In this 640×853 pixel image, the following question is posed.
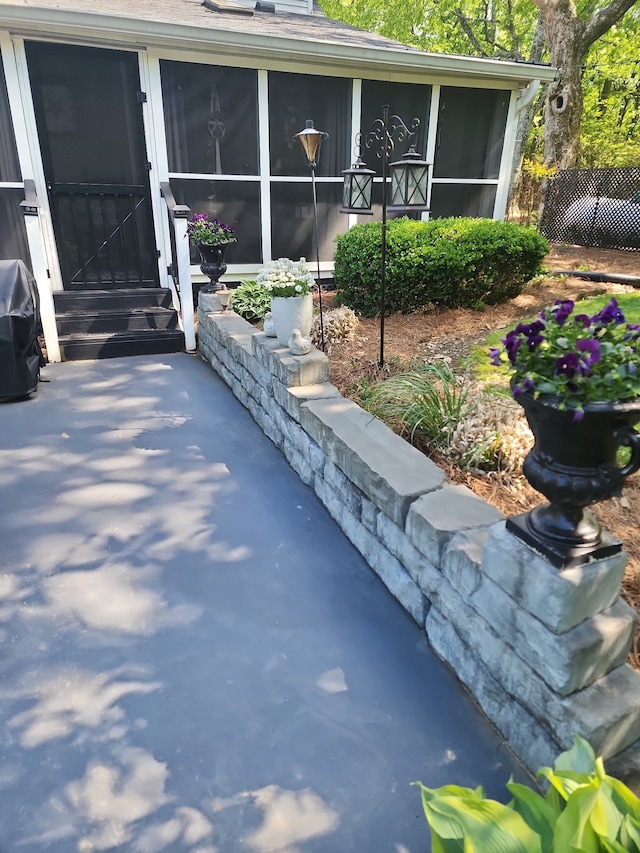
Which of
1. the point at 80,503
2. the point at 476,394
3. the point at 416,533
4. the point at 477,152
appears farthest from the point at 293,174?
the point at 416,533

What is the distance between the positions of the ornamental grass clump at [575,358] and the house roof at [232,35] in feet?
16.4

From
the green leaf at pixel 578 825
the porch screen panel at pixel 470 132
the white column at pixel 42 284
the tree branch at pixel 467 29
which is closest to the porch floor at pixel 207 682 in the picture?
the green leaf at pixel 578 825

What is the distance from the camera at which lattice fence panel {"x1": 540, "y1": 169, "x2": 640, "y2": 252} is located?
8.16 m

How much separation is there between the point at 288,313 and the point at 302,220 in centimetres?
316

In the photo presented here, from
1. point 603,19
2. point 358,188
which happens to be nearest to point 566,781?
point 358,188

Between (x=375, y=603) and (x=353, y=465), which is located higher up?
(x=353, y=465)

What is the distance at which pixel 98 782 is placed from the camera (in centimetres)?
146

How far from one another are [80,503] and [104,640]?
102cm

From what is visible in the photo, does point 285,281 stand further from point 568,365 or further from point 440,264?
point 568,365

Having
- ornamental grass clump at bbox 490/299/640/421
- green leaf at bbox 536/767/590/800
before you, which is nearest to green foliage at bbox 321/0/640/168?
ornamental grass clump at bbox 490/299/640/421

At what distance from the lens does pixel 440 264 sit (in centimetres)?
461

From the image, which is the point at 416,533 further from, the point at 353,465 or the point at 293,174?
the point at 293,174

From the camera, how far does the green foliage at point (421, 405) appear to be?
268 cm

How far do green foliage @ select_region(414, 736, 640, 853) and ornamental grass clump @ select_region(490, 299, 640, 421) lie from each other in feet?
2.37
